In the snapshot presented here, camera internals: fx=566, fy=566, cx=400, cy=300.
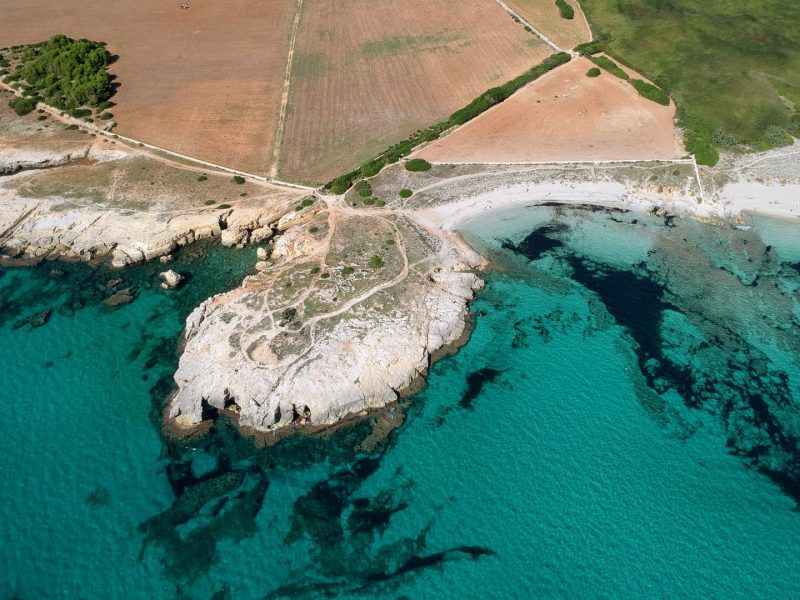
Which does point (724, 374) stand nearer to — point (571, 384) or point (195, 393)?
point (571, 384)

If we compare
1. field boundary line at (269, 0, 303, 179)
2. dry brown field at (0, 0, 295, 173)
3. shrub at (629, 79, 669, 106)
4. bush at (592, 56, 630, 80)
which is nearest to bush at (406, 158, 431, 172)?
field boundary line at (269, 0, 303, 179)

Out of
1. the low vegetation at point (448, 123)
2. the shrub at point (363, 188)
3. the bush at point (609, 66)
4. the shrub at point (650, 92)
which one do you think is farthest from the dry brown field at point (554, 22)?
the shrub at point (363, 188)

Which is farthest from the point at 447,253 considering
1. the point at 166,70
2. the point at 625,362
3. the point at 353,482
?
the point at 166,70

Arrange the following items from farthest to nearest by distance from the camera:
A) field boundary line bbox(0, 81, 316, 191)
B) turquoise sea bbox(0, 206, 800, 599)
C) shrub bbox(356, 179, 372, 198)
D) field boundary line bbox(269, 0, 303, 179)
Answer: field boundary line bbox(269, 0, 303, 179), field boundary line bbox(0, 81, 316, 191), shrub bbox(356, 179, 372, 198), turquoise sea bbox(0, 206, 800, 599)

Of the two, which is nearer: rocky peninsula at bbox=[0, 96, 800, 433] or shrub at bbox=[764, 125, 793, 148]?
rocky peninsula at bbox=[0, 96, 800, 433]

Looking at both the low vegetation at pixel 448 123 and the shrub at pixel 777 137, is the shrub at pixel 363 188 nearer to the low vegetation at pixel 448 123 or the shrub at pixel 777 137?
the low vegetation at pixel 448 123

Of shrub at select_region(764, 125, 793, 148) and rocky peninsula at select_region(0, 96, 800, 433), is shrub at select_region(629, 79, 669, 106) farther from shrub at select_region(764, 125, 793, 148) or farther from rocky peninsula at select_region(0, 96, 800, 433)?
rocky peninsula at select_region(0, 96, 800, 433)
